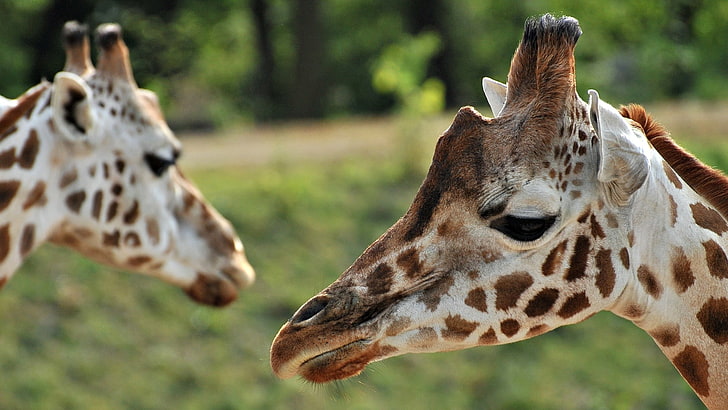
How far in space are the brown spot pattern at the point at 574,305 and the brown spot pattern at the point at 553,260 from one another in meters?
0.13

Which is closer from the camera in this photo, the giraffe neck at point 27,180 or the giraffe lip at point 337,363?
the giraffe lip at point 337,363

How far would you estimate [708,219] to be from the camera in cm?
390

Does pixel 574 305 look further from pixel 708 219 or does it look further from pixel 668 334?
pixel 708 219

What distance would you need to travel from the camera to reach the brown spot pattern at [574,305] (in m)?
3.78

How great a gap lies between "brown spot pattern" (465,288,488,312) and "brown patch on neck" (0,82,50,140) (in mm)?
3143

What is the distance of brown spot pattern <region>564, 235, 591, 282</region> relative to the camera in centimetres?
374

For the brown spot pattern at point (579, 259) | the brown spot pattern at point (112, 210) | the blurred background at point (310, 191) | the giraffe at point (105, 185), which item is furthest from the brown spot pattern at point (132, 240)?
the brown spot pattern at point (579, 259)

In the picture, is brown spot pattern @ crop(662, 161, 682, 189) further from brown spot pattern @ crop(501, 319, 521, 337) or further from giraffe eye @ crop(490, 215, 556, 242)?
brown spot pattern @ crop(501, 319, 521, 337)

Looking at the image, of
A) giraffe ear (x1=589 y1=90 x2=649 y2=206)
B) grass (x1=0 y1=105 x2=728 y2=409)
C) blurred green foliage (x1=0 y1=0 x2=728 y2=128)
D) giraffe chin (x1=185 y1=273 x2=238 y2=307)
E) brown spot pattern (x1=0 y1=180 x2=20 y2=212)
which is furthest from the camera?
blurred green foliage (x1=0 y1=0 x2=728 y2=128)

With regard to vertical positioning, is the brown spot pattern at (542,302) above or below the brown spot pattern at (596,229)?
below

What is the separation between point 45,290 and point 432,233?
9364 mm

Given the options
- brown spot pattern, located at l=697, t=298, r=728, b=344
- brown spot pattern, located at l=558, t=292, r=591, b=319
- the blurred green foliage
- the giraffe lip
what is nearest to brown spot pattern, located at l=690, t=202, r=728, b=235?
brown spot pattern, located at l=697, t=298, r=728, b=344

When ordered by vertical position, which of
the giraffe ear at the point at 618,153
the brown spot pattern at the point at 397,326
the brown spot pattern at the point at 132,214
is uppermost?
the giraffe ear at the point at 618,153

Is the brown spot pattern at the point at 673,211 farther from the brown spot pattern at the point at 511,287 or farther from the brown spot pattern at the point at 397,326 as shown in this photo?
the brown spot pattern at the point at 397,326
